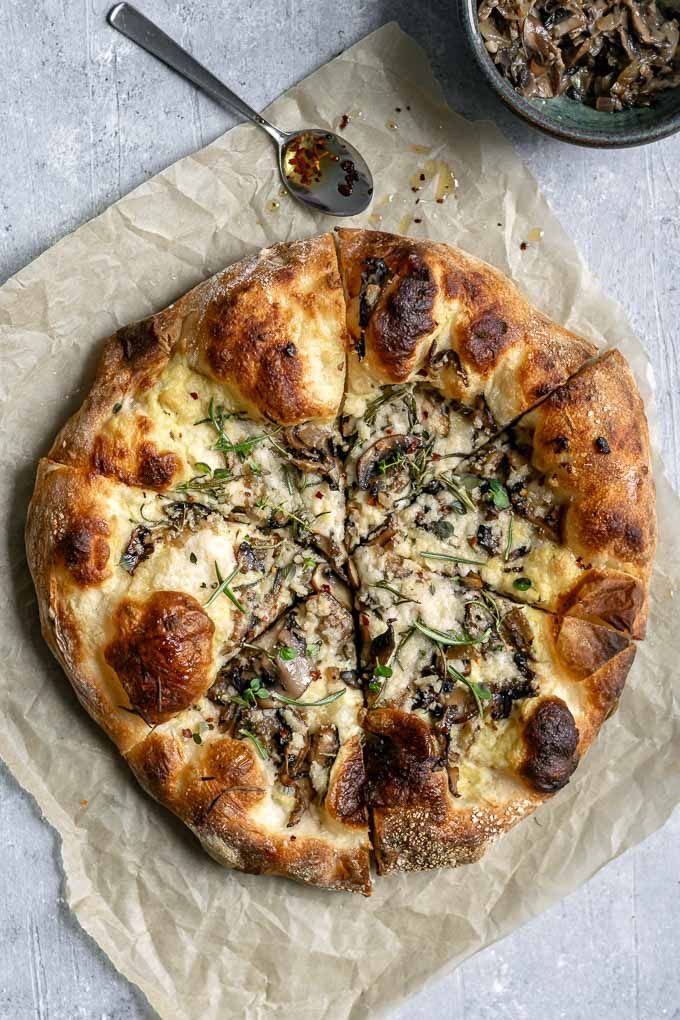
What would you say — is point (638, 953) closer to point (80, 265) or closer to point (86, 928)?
point (86, 928)

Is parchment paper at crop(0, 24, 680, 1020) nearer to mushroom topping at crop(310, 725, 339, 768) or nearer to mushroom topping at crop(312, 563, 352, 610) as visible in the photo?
mushroom topping at crop(310, 725, 339, 768)

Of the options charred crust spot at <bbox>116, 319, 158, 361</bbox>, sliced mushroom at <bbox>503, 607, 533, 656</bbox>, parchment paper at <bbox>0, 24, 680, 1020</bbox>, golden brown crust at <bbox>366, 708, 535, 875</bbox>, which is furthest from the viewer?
parchment paper at <bbox>0, 24, 680, 1020</bbox>

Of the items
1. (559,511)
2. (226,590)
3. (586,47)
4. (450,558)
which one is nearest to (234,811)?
(226,590)

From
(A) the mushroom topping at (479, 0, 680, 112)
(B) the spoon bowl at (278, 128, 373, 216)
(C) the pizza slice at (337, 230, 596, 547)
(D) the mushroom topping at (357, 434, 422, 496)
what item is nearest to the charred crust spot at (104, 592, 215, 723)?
(C) the pizza slice at (337, 230, 596, 547)

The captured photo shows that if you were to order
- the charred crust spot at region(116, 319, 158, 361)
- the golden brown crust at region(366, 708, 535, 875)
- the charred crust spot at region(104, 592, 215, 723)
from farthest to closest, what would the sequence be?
the charred crust spot at region(116, 319, 158, 361) → the golden brown crust at region(366, 708, 535, 875) → the charred crust spot at region(104, 592, 215, 723)

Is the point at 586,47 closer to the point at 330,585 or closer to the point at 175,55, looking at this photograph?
the point at 175,55

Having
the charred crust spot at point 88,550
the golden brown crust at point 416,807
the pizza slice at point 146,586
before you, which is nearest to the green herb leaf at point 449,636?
the golden brown crust at point 416,807
